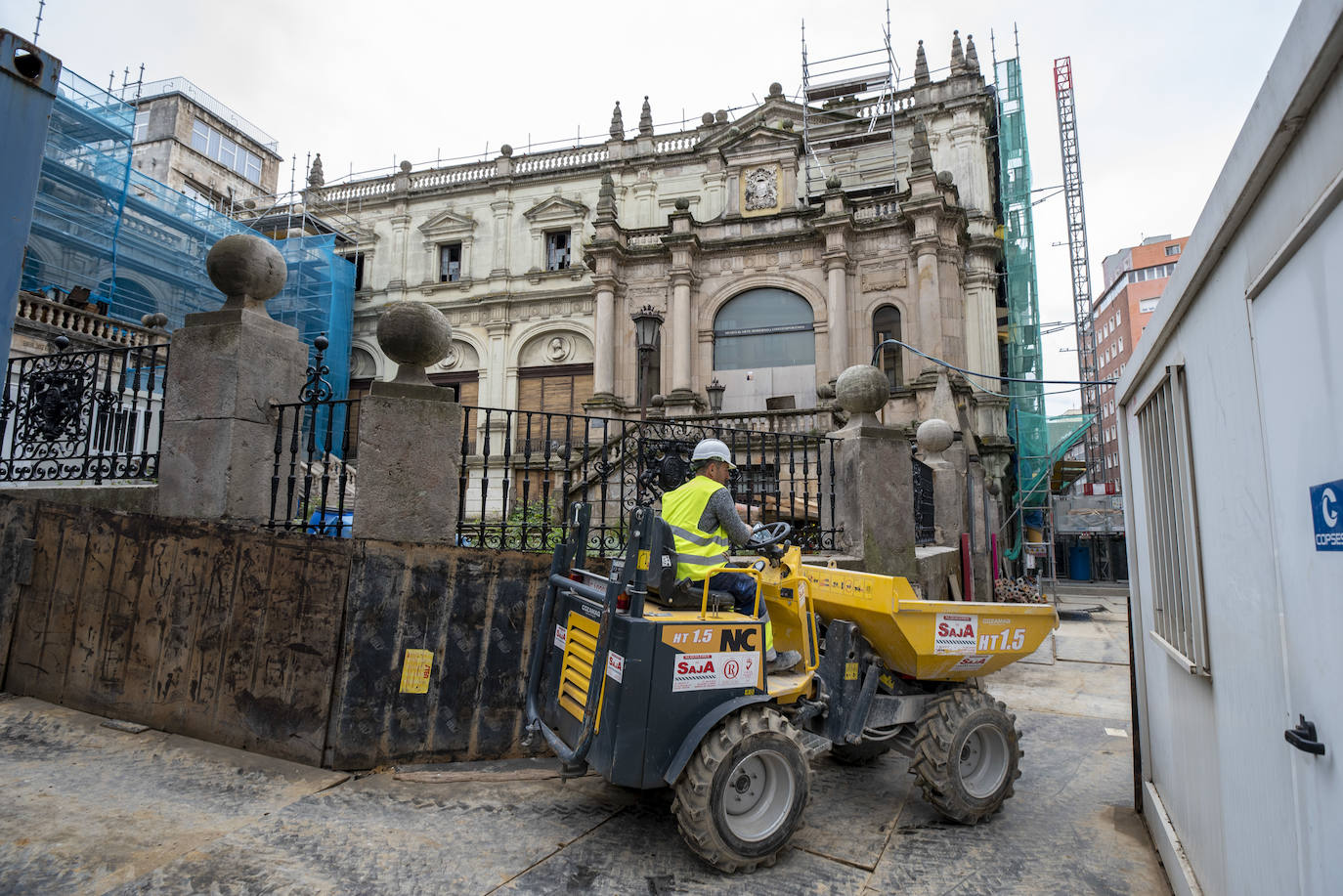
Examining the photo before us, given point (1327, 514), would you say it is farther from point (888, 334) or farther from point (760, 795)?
point (888, 334)

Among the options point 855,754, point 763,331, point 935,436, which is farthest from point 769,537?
point 763,331

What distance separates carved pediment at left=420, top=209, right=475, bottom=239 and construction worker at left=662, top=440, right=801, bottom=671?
28.6 metres

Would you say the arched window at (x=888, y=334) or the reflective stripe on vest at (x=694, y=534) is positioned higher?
the arched window at (x=888, y=334)

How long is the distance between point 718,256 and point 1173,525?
22.2m

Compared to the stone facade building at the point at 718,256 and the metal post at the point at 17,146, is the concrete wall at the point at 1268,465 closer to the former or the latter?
the metal post at the point at 17,146

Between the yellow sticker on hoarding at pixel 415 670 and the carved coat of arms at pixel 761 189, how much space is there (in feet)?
76.7

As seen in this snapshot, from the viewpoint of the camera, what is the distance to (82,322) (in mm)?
15453

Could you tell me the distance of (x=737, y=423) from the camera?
18.6 meters

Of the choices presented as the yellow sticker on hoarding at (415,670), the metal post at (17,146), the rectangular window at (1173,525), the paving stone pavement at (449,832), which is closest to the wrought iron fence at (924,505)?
the paving stone pavement at (449,832)

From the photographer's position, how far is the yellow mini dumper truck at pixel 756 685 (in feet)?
11.3

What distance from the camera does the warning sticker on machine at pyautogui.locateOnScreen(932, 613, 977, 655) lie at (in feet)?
13.5

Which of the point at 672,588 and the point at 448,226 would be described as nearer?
the point at 672,588

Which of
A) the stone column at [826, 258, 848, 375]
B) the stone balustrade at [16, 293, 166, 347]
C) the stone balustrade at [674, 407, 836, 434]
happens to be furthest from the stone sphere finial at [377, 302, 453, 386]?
the stone column at [826, 258, 848, 375]

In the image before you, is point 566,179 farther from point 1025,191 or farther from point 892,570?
point 892,570
